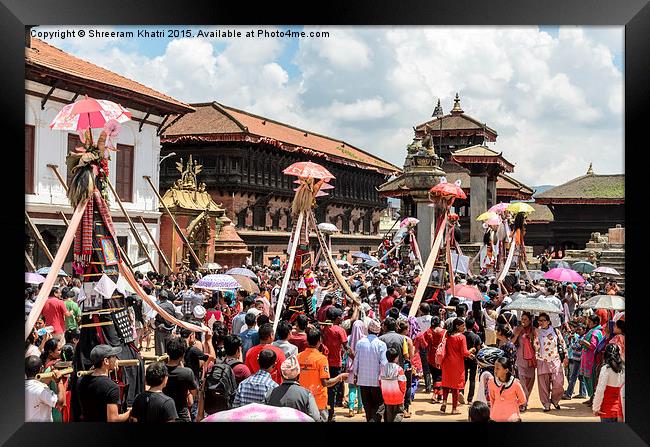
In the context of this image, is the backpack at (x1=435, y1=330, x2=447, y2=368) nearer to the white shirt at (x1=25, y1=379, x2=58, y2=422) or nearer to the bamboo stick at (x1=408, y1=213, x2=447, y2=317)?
the bamboo stick at (x1=408, y1=213, x2=447, y2=317)

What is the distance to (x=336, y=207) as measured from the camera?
164 ft

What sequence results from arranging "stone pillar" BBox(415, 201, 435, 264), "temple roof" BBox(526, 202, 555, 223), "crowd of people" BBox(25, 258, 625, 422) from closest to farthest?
"crowd of people" BBox(25, 258, 625, 422), "stone pillar" BBox(415, 201, 435, 264), "temple roof" BBox(526, 202, 555, 223)

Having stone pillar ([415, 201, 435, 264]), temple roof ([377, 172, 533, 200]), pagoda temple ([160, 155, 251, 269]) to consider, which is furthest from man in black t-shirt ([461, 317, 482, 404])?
temple roof ([377, 172, 533, 200])

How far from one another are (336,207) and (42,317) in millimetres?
40147

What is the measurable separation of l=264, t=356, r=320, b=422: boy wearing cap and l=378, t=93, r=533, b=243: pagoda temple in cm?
1263

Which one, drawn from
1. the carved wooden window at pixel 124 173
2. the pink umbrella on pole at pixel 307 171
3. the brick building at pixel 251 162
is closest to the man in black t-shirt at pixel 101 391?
the pink umbrella on pole at pixel 307 171

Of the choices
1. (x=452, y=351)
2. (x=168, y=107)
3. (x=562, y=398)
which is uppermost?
(x=168, y=107)

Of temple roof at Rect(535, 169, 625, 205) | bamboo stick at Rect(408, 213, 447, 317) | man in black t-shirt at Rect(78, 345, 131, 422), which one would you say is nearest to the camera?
man in black t-shirt at Rect(78, 345, 131, 422)

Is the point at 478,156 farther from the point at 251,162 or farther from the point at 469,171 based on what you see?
the point at 251,162

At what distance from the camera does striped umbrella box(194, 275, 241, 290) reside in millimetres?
11594

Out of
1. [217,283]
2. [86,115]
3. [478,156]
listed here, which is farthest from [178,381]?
[478,156]

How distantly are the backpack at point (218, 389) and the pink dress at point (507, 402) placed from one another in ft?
8.36
